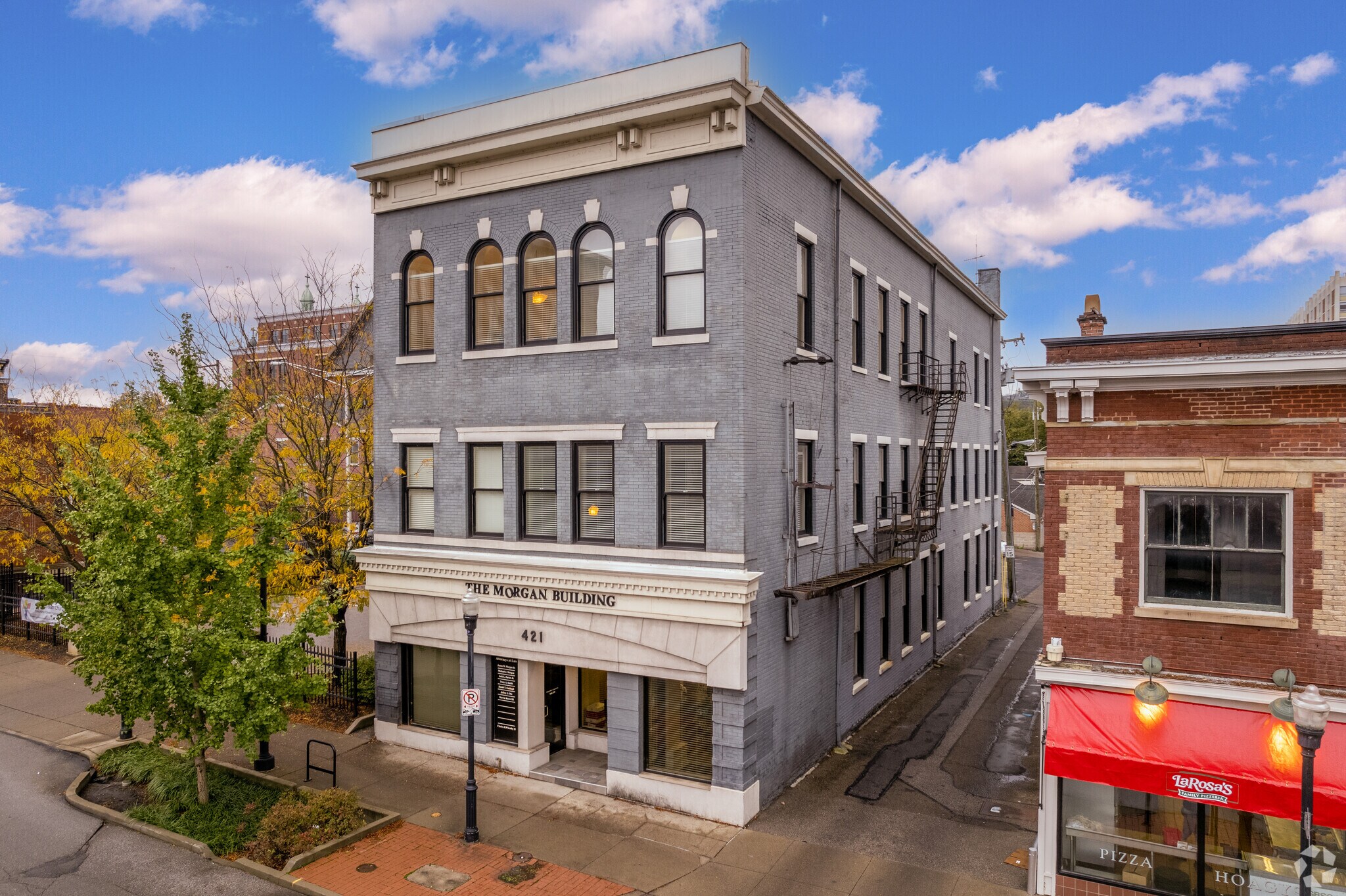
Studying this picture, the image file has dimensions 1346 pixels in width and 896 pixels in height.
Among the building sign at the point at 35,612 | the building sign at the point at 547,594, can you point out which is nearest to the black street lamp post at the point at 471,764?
the building sign at the point at 547,594

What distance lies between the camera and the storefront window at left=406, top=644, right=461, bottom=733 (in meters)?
17.9

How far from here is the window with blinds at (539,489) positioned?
54.6 ft

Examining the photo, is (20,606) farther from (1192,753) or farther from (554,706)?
(1192,753)

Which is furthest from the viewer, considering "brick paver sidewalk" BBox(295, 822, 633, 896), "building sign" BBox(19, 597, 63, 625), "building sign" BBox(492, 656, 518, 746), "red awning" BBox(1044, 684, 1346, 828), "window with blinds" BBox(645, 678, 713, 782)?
"building sign" BBox(19, 597, 63, 625)

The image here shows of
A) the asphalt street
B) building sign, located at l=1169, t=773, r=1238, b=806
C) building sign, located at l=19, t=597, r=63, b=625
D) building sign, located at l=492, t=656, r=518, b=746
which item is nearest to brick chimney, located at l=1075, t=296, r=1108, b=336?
building sign, located at l=1169, t=773, r=1238, b=806

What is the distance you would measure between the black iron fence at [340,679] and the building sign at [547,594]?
18.7 feet

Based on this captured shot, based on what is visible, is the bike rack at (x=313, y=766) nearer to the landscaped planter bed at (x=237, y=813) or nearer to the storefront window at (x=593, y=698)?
the landscaped planter bed at (x=237, y=813)

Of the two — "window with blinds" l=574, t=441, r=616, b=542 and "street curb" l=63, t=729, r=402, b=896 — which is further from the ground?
"window with blinds" l=574, t=441, r=616, b=542

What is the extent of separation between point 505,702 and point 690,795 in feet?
15.3

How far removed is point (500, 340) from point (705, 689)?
8.32 m

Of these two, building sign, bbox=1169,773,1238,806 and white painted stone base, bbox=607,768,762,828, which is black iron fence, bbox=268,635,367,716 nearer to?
white painted stone base, bbox=607,768,762,828

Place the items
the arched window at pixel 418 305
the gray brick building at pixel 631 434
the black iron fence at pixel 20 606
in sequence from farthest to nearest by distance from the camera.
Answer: the black iron fence at pixel 20 606 < the arched window at pixel 418 305 < the gray brick building at pixel 631 434

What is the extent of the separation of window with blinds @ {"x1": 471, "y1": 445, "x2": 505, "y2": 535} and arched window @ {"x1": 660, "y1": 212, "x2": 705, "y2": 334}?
4.80 meters

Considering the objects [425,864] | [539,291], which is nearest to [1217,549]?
[539,291]
